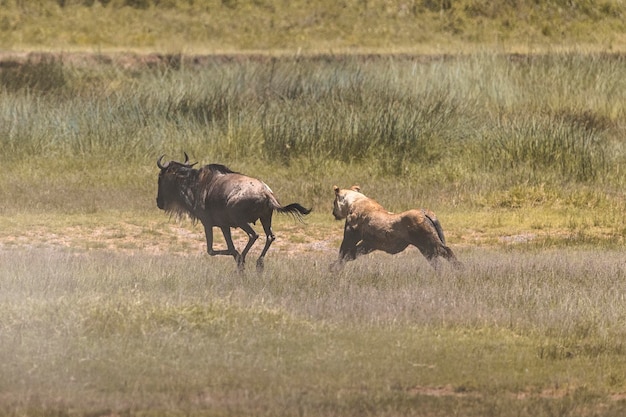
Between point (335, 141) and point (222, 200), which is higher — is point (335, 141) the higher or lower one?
the lower one

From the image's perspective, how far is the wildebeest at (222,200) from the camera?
12812 mm

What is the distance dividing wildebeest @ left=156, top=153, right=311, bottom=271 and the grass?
39 centimetres

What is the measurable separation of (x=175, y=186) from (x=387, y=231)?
2.36m

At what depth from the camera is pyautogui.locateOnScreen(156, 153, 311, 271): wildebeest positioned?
504 inches

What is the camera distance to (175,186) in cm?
1361

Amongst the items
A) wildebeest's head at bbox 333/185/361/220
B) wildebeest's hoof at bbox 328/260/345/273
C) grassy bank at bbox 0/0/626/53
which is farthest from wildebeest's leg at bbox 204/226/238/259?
grassy bank at bbox 0/0/626/53

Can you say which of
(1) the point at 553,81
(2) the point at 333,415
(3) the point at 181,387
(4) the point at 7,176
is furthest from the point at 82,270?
(1) the point at 553,81

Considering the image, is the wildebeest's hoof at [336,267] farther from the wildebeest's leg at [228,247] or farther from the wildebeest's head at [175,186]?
the wildebeest's head at [175,186]

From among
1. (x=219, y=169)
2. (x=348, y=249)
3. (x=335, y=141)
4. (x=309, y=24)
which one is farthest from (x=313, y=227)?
(x=309, y=24)

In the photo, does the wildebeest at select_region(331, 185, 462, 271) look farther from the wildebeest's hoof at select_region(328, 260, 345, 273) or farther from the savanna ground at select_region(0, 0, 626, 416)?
the savanna ground at select_region(0, 0, 626, 416)

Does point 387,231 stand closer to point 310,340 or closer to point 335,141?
point 310,340

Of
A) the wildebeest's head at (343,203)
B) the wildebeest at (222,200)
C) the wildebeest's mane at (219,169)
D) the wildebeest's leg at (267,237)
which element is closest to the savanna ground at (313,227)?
the wildebeest's leg at (267,237)

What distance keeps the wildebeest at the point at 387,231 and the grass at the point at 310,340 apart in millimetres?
261

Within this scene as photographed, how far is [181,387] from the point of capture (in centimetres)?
905
